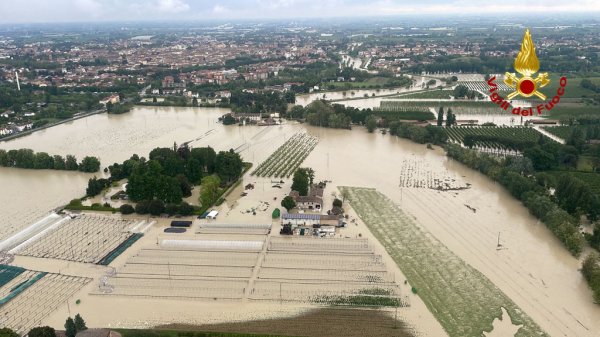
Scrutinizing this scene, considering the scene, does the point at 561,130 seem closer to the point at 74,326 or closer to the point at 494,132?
the point at 494,132

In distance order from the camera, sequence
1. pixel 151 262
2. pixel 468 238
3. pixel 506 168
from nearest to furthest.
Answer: pixel 151 262 → pixel 468 238 → pixel 506 168

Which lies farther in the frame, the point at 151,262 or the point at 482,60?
the point at 482,60

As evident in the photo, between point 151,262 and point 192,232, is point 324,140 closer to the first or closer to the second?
point 192,232

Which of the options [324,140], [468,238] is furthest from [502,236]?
[324,140]

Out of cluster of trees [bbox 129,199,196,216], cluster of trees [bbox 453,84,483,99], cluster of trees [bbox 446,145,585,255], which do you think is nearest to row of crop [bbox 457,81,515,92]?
cluster of trees [bbox 453,84,483,99]

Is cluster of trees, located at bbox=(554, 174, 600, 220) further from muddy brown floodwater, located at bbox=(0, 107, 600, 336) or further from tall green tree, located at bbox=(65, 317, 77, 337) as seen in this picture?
tall green tree, located at bbox=(65, 317, 77, 337)

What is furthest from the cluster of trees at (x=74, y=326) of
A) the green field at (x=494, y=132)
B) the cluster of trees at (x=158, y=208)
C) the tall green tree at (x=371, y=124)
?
the tall green tree at (x=371, y=124)
